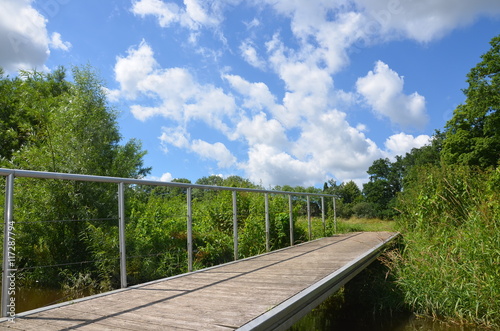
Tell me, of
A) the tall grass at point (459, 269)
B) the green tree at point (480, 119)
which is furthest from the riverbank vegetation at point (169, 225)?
the green tree at point (480, 119)

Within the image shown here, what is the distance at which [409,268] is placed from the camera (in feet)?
21.6

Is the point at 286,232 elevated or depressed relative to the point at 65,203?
depressed

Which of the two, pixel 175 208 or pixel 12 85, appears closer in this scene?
pixel 175 208

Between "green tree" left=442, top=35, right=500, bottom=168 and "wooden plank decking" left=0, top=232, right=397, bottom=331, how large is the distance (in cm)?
2074

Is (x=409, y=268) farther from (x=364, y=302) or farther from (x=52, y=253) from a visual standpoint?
(x=52, y=253)

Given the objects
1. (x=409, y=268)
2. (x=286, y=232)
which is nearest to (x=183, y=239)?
(x=286, y=232)

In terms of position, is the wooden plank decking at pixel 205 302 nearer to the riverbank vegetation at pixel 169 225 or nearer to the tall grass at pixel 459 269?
the riverbank vegetation at pixel 169 225

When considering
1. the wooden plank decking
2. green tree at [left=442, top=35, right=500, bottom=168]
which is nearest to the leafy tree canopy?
the wooden plank decking

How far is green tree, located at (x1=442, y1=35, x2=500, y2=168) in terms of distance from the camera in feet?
72.7

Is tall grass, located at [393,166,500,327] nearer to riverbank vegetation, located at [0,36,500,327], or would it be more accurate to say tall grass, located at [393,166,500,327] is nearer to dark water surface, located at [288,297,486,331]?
riverbank vegetation, located at [0,36,500,327]

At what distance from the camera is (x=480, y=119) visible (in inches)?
1005

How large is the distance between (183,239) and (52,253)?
9.12 feet

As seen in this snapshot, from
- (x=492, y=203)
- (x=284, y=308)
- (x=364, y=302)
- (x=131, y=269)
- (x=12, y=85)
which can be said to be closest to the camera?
(x=284, y=308)

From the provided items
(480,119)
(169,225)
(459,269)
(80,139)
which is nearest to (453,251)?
(459,269)
